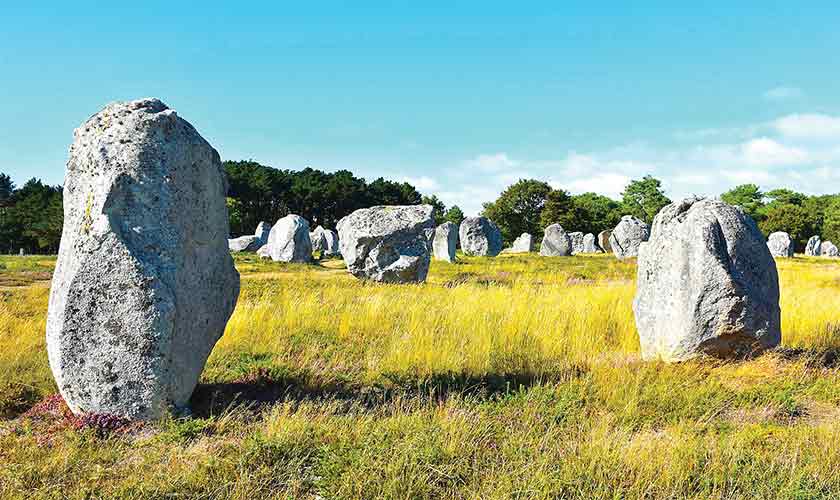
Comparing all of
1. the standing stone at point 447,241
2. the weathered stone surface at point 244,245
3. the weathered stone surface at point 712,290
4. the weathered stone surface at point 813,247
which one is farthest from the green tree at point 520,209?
the weathered stone surface at point 712,290

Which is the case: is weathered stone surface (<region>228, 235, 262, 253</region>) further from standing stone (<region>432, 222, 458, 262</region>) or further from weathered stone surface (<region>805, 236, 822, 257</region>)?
weathered stone surface (<region>805, 236, 822, 257</region>)

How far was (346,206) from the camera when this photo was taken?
7675cm

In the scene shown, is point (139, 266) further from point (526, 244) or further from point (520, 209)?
point (520, 209)

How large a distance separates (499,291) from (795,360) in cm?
598

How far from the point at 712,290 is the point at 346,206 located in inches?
2808

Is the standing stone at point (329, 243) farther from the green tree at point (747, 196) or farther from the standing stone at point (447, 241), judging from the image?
the green tree at point (747, 196)

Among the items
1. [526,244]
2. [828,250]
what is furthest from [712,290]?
[828,250]

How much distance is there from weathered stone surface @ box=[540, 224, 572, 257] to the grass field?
30.0m

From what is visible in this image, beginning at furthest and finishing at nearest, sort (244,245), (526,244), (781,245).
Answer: (526,244)
(781,245)
(244,245)

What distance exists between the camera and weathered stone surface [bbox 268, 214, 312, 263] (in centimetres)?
2625

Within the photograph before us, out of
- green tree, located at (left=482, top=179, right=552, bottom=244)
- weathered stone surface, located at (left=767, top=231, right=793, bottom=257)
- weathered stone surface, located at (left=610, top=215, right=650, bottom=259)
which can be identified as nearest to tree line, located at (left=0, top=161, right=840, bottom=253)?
green tree, located at (left=482, top=179, right=552, bottom=244)

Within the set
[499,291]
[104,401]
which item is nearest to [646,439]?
[104,401]

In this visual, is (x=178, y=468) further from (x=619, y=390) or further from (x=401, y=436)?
(x=619, y=390)

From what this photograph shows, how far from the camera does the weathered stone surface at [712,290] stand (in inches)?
273
